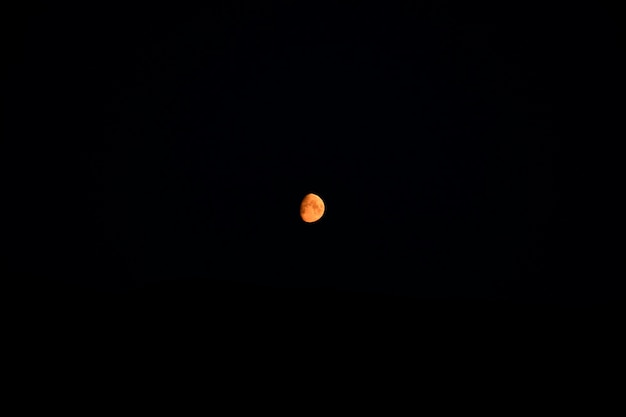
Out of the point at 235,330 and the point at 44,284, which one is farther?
the point at 44,284

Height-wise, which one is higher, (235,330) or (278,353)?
(235,330)

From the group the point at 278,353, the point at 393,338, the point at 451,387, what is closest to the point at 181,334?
the point at 278,353

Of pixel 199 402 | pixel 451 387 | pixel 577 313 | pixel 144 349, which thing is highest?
pixel 577 313

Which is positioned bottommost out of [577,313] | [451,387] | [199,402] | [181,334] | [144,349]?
[199,402]

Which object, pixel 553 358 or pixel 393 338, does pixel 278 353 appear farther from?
pixel 553 358

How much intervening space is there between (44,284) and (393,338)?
4.08m

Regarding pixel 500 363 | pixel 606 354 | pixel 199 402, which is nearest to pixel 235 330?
pixel 199 402

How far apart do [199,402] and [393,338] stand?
5.81 ft

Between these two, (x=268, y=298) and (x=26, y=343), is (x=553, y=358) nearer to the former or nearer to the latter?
(x=268, y=298)

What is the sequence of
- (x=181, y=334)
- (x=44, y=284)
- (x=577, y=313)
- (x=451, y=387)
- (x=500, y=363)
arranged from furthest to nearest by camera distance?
(x=44, y=284) < (x=577, y=313) < (x=181, y=334) < (x=500, y=363) < (x=451, y=387)

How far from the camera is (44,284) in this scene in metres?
4.83

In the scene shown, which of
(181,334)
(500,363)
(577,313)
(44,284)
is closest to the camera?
(500,363)

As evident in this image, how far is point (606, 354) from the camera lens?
3270 millimetres

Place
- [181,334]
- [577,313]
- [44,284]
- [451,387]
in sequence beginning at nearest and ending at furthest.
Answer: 1. [451,387]
2. [181,334]
3. [577,313]
4. [44,284]
